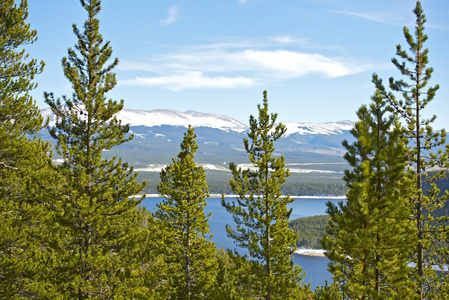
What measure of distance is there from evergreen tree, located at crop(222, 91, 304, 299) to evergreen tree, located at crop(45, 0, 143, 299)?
5.83m

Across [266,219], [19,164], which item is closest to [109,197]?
[19,164]

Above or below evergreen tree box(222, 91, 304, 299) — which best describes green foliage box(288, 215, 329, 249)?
below

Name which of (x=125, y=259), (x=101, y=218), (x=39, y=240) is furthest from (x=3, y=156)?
(x=125, y=259)

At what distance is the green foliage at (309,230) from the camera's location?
5891 inches

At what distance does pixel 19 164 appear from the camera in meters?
15.6

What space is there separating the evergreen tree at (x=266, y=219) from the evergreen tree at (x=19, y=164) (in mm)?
9122

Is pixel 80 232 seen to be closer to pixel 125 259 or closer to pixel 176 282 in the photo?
pixel 125 259

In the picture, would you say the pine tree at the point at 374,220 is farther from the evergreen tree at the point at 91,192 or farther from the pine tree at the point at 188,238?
the pine tree at the point at 188,238

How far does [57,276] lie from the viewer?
586 inches

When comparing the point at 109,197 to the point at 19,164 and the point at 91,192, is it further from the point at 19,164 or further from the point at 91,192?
the point at 19,164

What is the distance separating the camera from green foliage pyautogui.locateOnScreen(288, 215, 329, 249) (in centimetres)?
14962

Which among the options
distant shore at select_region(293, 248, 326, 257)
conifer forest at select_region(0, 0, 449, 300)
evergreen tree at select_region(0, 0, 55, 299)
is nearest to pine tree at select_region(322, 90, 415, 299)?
conifer forest at select_region(0, 0, 449, 300)

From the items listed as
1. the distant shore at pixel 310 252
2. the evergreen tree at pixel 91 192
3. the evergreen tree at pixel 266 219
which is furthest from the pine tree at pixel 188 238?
the distant shore at pixel 310 252

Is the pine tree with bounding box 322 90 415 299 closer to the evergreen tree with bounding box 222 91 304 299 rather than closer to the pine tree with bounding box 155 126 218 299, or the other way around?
the evergreen tree with bounding box 222 91 304 299
